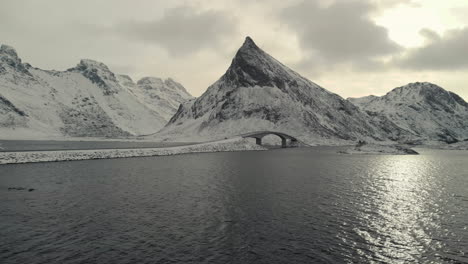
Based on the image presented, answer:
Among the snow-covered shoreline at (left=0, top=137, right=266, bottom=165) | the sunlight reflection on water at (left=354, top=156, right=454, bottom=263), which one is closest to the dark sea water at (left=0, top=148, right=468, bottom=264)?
the sunlight reflection on water at (left=354, top=156, right=454, bottom=263)

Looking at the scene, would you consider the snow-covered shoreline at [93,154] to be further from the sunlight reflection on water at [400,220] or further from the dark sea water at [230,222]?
the sunlight reflection on water at [400,220]

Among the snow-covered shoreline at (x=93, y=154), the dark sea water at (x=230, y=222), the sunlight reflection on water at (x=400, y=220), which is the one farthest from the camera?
the snow-covered shoreline at (x=93, y=154)

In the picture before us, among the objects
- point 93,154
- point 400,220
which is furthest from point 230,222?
point 93,154

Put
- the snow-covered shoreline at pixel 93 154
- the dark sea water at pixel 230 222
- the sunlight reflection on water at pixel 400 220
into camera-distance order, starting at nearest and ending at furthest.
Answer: the dark sea water at pixel 230 222
the sunlight reflection on water at pixel 400 220
the snow-covered shoreline at pixel 93 154

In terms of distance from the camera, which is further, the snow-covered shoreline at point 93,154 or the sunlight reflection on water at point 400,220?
the snow-covered shoreline at point 93,154

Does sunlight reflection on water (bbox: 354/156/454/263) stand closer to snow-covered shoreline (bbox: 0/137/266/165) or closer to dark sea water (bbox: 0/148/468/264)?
dark sea water (bbox: 0/148/468/264)

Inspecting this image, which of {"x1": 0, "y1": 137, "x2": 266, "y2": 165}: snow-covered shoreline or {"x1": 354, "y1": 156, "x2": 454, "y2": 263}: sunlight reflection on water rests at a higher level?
{"x1": 0, "y1": 137, "x2": 266, "y2": 165}: snow-covered shoreline

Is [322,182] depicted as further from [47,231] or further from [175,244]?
[47,231]

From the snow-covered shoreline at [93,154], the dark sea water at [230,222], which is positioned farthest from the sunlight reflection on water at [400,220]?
the snow-covered shoreline at [93,154]
